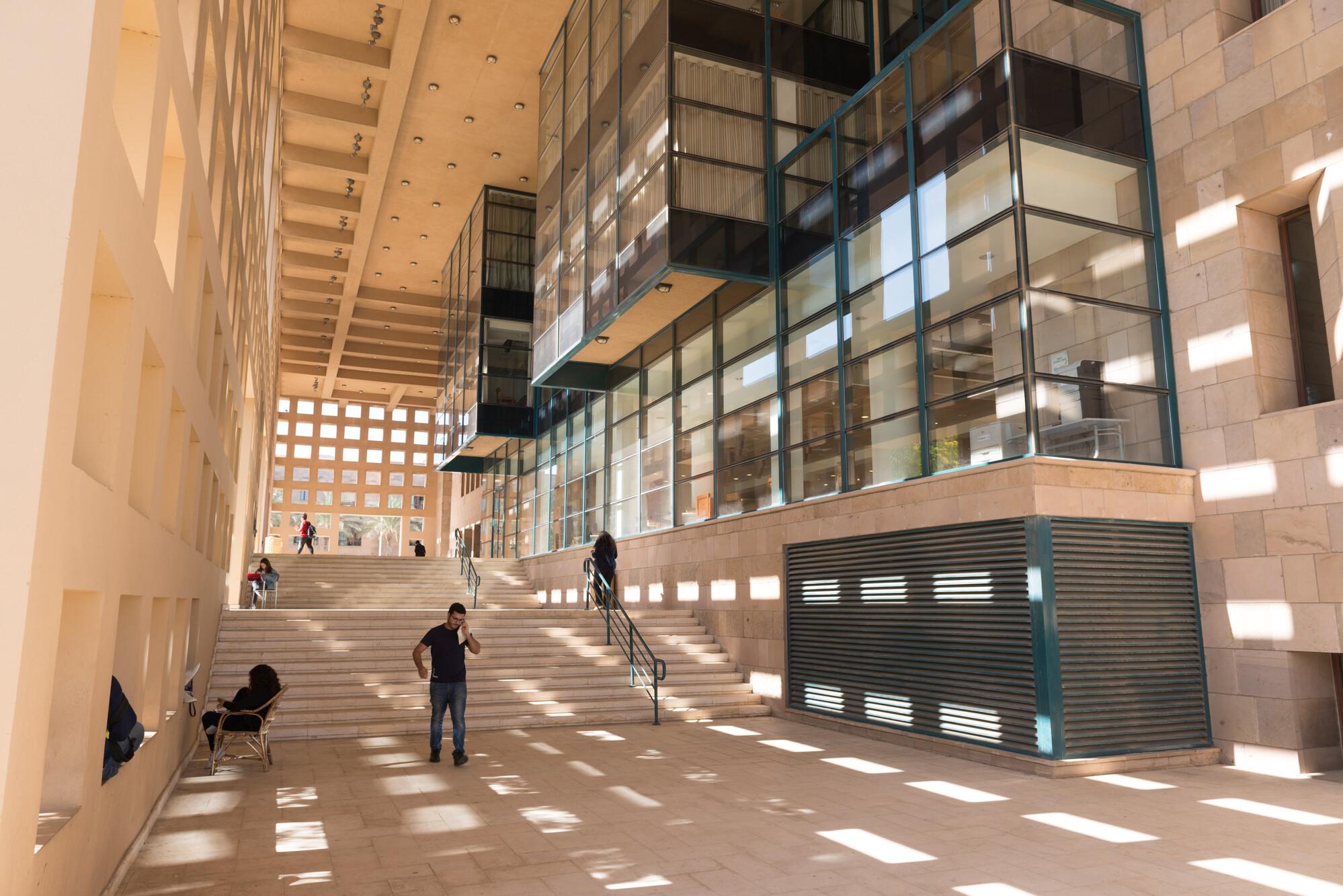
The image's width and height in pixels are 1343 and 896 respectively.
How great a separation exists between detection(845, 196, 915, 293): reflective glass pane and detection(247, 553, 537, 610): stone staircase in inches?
563

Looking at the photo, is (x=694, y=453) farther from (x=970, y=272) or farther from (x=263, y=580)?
(x=263, y=580)

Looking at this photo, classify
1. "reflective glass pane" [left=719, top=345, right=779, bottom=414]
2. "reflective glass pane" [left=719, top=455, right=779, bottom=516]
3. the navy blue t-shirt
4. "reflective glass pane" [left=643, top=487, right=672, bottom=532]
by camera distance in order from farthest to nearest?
"reflective glass pane" [left=643, top=487, right=672, bottom=532] < "reflective glass pane" [left=719, top=345, right=779, bottom=414] < "reflective glass pane" [left=719, top=455, right=779, bottom=516] < the navy blue t-shirt

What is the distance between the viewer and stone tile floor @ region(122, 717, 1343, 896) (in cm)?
559

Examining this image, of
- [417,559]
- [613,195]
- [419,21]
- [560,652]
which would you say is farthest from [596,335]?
[417,559]

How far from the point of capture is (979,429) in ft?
34.4

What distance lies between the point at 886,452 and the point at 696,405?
5669 millimetres

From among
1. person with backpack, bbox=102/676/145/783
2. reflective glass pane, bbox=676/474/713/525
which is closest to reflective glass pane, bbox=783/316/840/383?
reflective glass pane, bbox=676/474/713/525

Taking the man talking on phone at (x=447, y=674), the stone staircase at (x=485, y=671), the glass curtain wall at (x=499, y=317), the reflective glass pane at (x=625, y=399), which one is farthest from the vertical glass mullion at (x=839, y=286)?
the glass curtain wall at (x=499, y=317)

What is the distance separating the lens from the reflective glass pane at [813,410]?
13227 mm

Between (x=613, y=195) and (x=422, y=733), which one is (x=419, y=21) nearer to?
(x=613, y=195)

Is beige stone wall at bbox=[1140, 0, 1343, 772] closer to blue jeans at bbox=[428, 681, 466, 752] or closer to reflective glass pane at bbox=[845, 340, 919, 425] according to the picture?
reflective glass pane at bbox=[845, 340, 919, 425]

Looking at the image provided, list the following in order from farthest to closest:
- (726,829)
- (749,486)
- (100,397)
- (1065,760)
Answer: (749,486)
(1065,760)
(726,829)
(100,397)

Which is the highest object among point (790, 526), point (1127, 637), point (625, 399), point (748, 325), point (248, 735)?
point (748, 325)

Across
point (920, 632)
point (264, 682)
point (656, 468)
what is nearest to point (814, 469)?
point (920, 632)
